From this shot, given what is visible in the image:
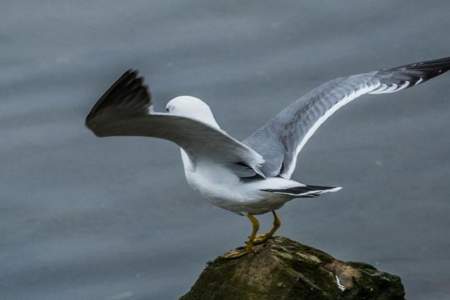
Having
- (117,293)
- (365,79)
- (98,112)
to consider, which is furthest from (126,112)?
(117,293)

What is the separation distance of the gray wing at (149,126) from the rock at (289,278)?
53 cm

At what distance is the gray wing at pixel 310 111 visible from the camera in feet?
27.7

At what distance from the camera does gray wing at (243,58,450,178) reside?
8.43 meters

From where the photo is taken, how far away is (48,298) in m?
10.4

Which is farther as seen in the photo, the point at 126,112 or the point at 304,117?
the point at 304,117

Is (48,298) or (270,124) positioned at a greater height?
(270,124)

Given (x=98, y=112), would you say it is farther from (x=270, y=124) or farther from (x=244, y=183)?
(x=270, y=124)

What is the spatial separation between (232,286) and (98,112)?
4.83 feet

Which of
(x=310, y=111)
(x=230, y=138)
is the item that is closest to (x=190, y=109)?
(x=230, y=138)

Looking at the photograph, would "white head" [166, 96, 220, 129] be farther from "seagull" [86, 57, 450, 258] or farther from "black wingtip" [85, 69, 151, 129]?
"black wingtip" [85, 69, 151, 129]

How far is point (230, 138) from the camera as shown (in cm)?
775

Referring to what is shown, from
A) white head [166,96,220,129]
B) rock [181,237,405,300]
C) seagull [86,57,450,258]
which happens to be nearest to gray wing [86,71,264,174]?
seagull [86,57,450,258]

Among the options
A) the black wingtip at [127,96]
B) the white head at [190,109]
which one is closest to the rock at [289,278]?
the white head at [190,109]

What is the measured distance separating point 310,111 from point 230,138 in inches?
54.6
